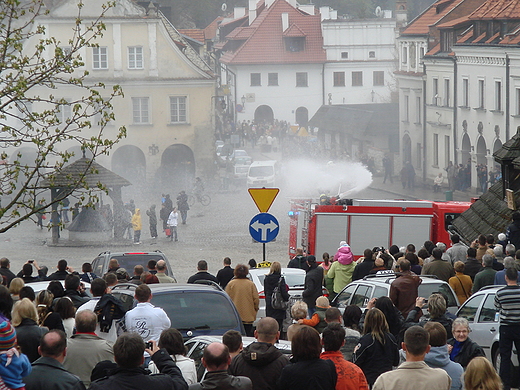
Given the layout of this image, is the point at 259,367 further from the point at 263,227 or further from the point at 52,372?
the point at 263,227

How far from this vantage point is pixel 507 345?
408 inches

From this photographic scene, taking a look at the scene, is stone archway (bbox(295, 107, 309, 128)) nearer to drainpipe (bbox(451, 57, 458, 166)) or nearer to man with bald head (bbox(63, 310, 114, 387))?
drainpipe (bbox(451, 57, 458, 166))

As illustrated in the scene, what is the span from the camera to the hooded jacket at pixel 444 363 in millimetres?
7383

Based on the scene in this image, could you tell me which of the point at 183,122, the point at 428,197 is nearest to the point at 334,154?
the point at 183,122

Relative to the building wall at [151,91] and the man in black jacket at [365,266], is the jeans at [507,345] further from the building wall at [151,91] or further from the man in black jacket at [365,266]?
the building wall at [151,91]

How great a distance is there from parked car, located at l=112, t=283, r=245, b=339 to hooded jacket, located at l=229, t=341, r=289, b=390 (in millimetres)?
3368

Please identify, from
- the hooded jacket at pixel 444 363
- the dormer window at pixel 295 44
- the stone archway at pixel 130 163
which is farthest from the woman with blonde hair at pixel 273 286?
the dormer window at pixel 295 44

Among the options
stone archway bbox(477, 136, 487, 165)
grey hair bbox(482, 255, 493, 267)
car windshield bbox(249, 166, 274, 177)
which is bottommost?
grey hair bbox(482, 255, 493, 267)

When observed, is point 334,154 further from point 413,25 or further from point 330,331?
point 330,331

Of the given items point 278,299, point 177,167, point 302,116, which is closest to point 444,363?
point 278,299

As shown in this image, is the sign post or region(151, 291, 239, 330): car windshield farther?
the sign post

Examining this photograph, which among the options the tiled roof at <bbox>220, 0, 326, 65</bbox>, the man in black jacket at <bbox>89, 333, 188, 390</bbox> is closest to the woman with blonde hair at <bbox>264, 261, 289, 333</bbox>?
the man in black jacket at <bbox>89, 333, 188, 390</bbox>

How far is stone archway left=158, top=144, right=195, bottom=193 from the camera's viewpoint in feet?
187

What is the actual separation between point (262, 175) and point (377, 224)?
2657cm
